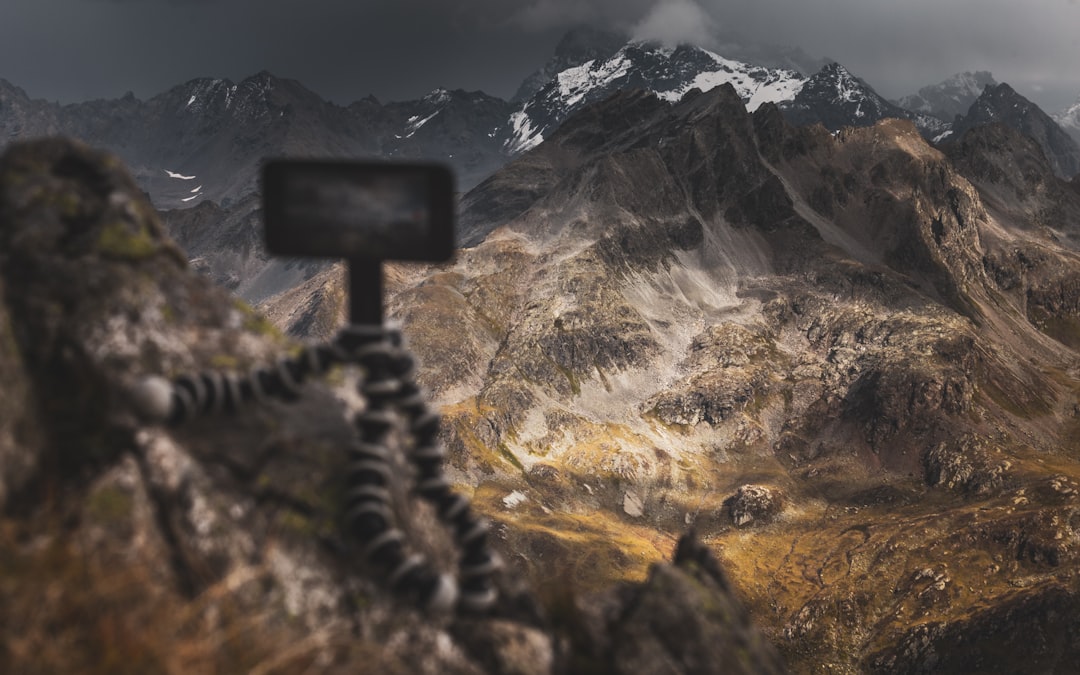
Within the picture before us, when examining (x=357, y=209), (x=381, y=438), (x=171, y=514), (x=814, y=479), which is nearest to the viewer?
(x=171, y=514)

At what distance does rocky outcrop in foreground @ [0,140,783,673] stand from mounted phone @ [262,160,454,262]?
1414 mm

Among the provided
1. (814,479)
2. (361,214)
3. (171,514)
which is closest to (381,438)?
(171,514)

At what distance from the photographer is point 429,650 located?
769cm

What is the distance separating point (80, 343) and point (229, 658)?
150 inches

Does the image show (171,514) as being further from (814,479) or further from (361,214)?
(814,479)

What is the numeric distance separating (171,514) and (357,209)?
162 inches

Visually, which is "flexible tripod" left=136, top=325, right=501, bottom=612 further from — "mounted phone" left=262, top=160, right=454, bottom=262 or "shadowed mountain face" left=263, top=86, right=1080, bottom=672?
"shadowed mountain face" left=263, top=86, right=1080, bottom=672

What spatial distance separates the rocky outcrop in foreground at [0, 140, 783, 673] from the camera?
618 cm

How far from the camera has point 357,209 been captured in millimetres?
8984

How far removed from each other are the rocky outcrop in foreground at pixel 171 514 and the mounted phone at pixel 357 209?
1.41 metres

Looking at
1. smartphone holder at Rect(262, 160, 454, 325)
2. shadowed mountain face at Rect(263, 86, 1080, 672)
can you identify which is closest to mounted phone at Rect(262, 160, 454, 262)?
smartphone holder at Rect(262, 160, 454, 325)

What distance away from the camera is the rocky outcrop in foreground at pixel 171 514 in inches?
243

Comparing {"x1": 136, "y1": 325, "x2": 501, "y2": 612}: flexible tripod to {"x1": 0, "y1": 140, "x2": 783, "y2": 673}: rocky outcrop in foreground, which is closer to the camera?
{"x1": 0, "y1": 140, "x2": 783, "y2": 673}: rocky outcrop in foreground

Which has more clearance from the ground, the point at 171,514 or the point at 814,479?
the point at 171,514
